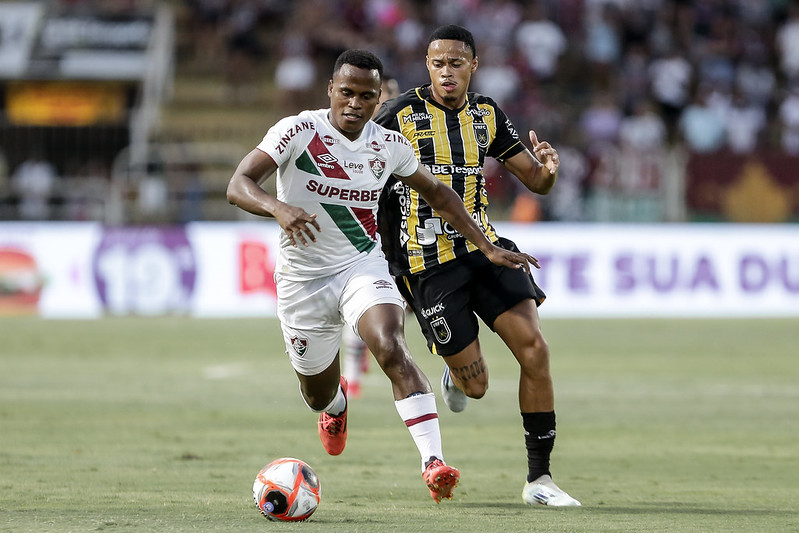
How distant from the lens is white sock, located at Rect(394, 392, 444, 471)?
6.63 meters

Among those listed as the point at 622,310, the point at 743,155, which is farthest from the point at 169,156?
the point at 743,155

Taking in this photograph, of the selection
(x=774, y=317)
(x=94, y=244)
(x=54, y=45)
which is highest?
(x=54, y=45)

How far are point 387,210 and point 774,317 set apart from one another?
1524 cm

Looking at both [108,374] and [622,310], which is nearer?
[108,374]

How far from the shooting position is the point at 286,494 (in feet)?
20.1

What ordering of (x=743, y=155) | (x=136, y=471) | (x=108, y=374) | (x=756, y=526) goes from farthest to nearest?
(x=743, y=155), (x=108, y=374), (x=136, y=471), (x=756, y=526)

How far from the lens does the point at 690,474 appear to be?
8.00 meters

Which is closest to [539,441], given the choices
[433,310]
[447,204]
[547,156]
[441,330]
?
[441,330]

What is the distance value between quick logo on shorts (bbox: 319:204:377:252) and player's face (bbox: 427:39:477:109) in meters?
0.89

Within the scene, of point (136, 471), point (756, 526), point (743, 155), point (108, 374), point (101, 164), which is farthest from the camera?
point (101, 164)

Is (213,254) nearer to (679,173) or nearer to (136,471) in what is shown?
(679,173)

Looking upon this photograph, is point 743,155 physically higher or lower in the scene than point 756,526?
higher

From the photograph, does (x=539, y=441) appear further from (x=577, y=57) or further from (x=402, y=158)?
(x=577, y=57)

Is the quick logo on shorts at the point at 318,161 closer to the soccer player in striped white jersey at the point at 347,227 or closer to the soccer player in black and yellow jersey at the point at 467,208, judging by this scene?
the soccer player in striped white jersey at the point at 347,227
